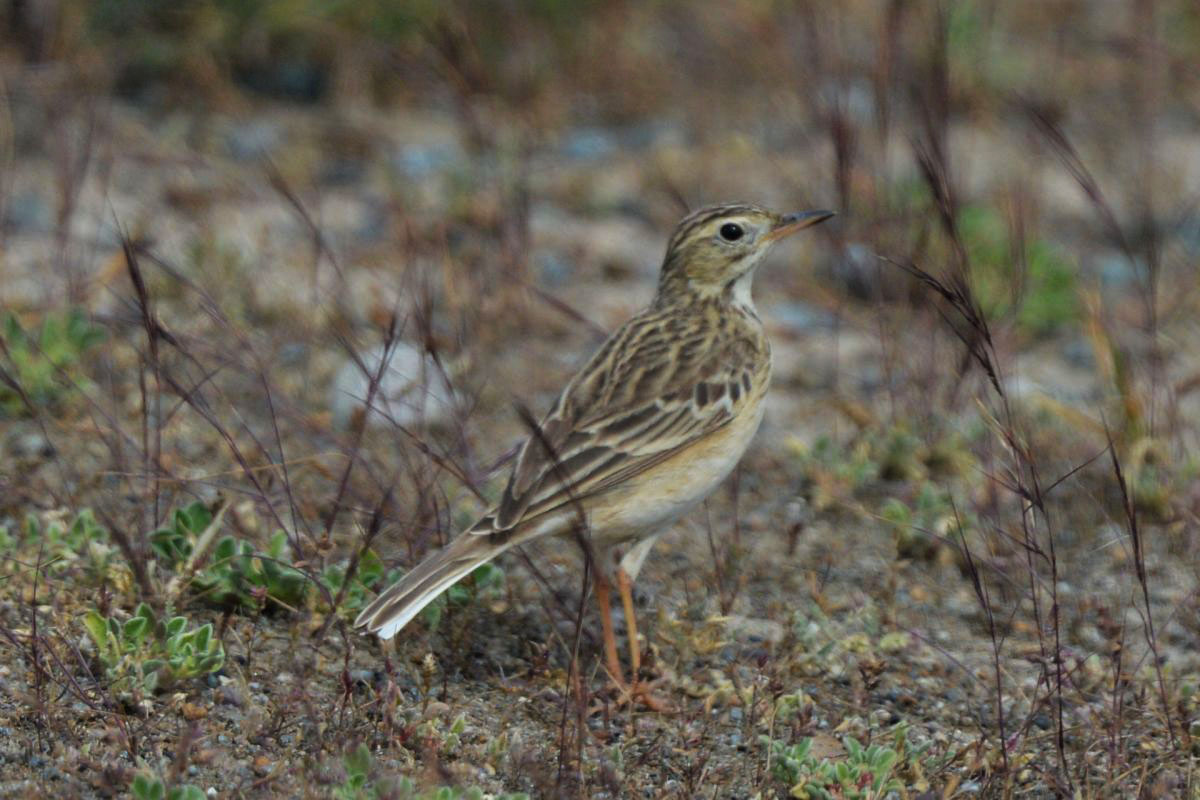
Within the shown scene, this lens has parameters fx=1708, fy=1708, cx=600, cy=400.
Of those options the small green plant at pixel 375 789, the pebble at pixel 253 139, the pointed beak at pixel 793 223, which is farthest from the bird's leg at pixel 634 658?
the pebble at pixel 253 139

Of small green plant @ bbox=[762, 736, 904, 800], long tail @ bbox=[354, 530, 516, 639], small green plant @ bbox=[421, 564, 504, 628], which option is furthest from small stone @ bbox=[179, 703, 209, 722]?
small green plant @ bbox=[762, 736, 904, 800]

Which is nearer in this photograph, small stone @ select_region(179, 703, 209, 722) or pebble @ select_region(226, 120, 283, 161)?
small stone @ select_region(179, 703, 209, 722)

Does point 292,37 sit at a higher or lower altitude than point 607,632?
higher

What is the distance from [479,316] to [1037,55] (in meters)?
4.97

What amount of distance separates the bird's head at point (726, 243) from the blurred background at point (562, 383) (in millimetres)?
471

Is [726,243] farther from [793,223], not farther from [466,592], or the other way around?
[466,592]

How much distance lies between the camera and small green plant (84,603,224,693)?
423 cm

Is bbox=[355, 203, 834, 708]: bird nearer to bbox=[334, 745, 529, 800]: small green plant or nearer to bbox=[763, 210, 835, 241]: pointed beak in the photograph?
bbox=[763, 210, 835, 241]: pointed beak

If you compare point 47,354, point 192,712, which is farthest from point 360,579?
point 47,354

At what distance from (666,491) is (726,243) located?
1125 mm

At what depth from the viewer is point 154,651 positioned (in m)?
4.31

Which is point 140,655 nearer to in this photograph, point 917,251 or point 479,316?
point 479,316

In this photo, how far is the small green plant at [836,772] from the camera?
414cm

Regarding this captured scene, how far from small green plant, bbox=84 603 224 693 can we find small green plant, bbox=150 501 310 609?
0.33 metres
